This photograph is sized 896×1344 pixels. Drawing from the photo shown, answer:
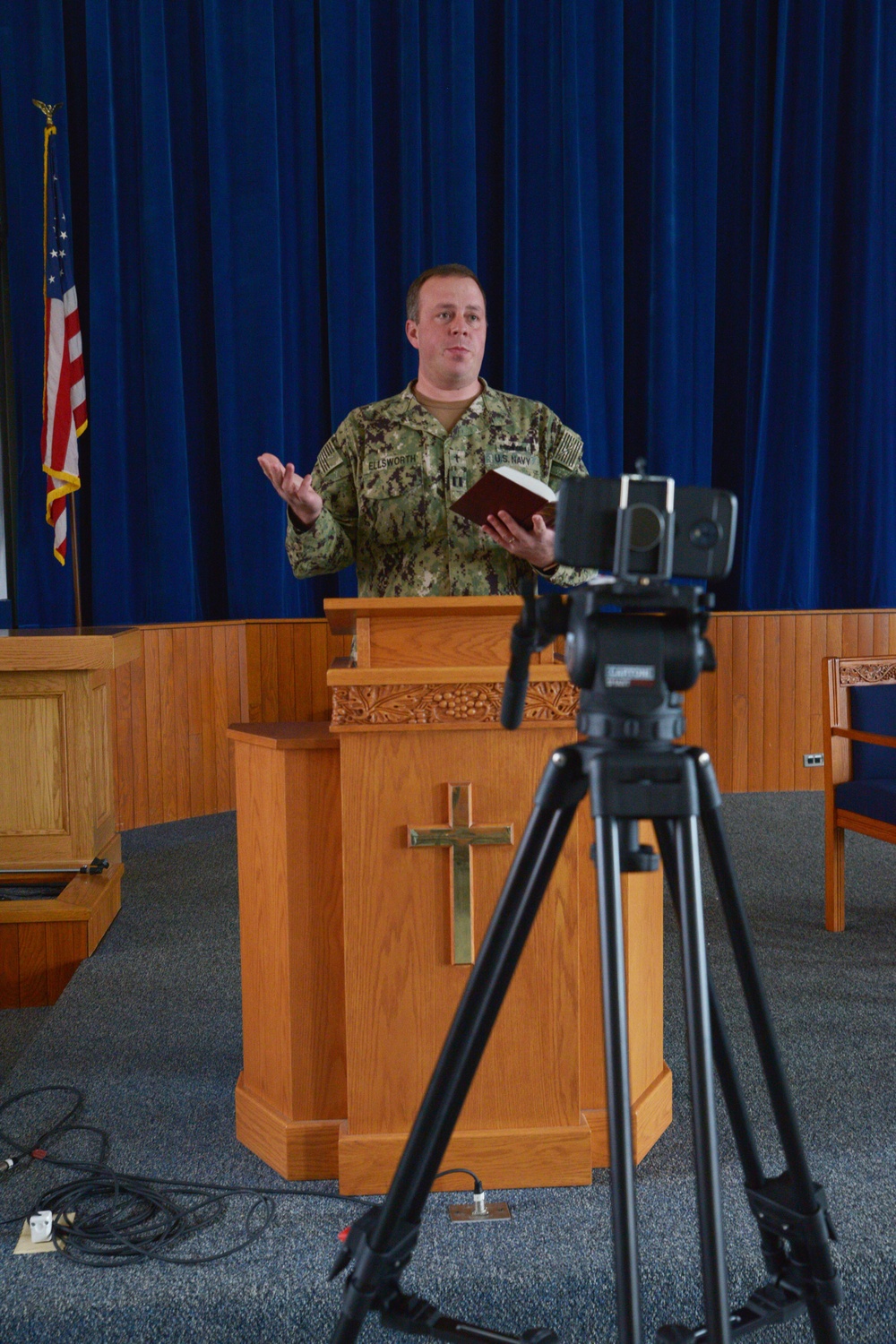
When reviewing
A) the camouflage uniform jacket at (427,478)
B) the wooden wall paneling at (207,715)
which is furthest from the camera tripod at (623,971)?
the wooden wall paneling at (207,715)

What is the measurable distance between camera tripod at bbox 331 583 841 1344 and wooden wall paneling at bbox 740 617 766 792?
449 cm

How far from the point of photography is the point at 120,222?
5.32 metres

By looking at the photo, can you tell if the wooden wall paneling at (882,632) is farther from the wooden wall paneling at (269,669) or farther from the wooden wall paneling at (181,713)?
the wooden wall paneling at (181,713)

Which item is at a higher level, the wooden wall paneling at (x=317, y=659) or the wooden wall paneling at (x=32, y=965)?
the wooden wall paneling at (x=317, y=659)

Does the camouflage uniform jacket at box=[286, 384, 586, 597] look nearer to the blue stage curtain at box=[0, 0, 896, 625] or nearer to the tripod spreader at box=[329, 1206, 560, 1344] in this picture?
the tripod spreader at box=[329, 1206, 560, 1344]

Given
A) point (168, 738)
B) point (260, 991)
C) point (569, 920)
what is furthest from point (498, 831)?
point (168, 738)

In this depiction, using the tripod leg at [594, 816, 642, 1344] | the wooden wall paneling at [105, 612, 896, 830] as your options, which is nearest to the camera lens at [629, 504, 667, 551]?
the tripod leg at [594, 816, 642, 1344]

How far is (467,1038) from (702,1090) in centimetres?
24

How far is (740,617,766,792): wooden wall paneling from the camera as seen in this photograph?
18.0 feet

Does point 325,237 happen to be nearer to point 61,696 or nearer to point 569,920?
point 61,696

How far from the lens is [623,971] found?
957 millimetres

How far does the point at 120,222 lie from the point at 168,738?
2483 mm

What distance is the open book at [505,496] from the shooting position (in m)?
1.65

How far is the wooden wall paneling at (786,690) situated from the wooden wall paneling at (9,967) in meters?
3.79
